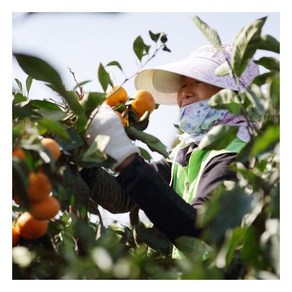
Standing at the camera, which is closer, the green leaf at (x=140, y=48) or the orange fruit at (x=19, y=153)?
the orange fruit at (x=19, y=153)

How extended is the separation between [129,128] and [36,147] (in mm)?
486

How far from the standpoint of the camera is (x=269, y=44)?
46.7 inches

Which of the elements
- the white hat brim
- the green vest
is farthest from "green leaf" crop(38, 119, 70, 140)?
the white hat brim

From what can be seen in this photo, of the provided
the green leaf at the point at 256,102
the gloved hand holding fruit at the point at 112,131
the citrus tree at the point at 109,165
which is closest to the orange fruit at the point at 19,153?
the citrus tree at the point at 109,165

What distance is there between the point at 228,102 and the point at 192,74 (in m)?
0.74

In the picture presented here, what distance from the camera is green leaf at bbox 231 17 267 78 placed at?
112cm

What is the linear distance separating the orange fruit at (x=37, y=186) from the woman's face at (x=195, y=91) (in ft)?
3.09

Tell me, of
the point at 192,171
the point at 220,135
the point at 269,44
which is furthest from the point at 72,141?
the point at 192,171

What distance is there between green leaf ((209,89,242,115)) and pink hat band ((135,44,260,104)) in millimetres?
574

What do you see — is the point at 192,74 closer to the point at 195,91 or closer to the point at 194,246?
the point at 195,91

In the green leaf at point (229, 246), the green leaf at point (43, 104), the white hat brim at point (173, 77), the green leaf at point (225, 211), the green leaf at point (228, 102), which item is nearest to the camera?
the green leaf at point (225, 211)

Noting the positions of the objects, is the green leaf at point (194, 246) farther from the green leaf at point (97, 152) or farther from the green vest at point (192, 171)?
the green vest at point (192, 171)

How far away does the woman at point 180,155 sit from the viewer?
1.39 m

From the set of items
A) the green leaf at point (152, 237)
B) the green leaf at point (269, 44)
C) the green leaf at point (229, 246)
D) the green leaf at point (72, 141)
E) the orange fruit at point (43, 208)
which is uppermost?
the green leaf at point (269, 44)
